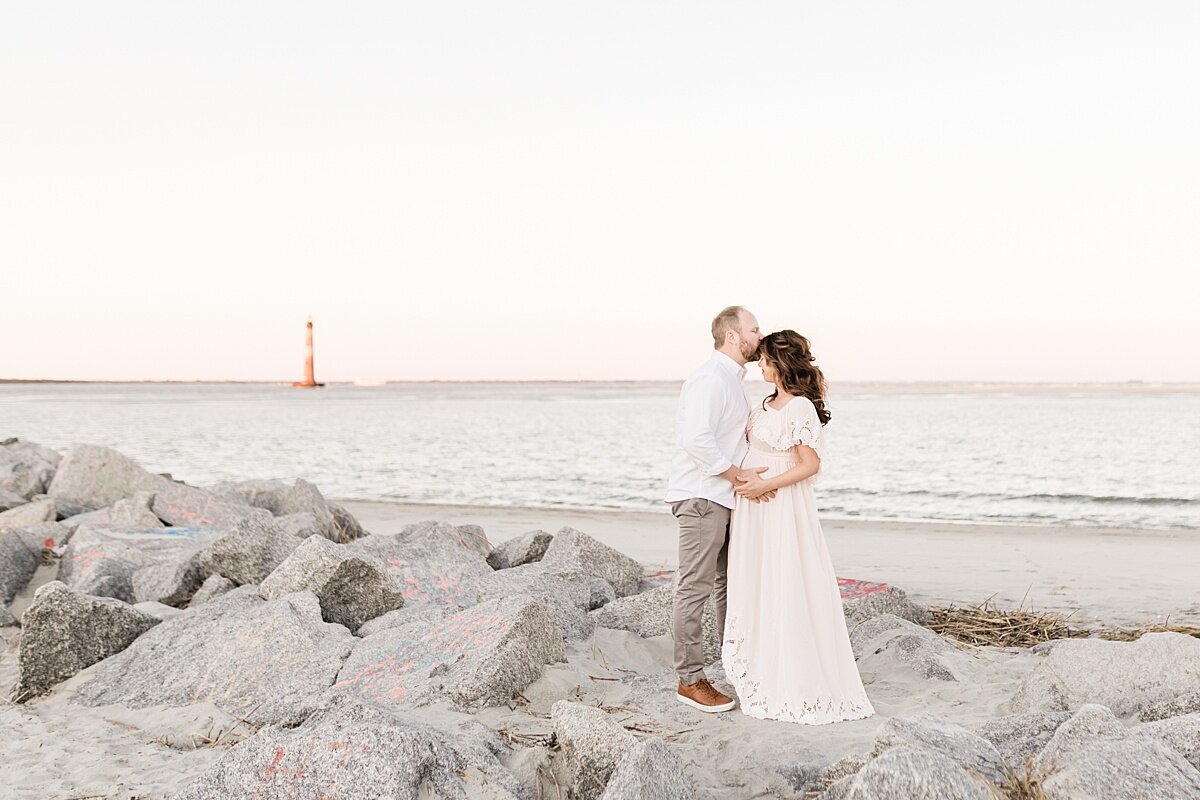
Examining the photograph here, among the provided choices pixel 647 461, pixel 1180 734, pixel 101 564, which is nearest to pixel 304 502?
pixel 101 564

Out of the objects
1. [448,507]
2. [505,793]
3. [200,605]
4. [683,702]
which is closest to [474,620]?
[683,702]

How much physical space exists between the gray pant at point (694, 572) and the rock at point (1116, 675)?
165 centimetres

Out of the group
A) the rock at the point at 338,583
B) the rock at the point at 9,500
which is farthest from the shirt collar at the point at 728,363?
the rock at the point at 9,500

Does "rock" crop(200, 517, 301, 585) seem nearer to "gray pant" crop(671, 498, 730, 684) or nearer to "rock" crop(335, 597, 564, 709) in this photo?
"rock" crop(335, 597, 564, 709)

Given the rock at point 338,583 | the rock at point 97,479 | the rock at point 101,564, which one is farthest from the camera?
the rock at point 97,479

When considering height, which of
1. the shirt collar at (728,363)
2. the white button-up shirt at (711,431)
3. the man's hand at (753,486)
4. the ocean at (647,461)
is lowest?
the ocean at (647,461)

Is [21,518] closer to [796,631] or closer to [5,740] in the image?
[5,740]

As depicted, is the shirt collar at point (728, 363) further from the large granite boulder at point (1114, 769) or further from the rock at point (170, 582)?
the rock at point (170, 582)

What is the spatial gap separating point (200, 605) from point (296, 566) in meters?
0.80

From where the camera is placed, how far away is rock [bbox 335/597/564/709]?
4.86 m

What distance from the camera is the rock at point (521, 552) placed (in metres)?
8.38

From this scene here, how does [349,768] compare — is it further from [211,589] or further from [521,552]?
[521,552]

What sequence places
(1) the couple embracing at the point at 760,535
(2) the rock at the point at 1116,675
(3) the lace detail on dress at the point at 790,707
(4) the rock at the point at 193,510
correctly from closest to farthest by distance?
(2) the rock at the point at 1116,675
(3) the lace detail on dress at the point at 790,707
(1) the couple embracing at the point at 760,535
(4) the rock at the point at 193,510

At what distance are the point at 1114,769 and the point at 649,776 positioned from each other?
1.56m
